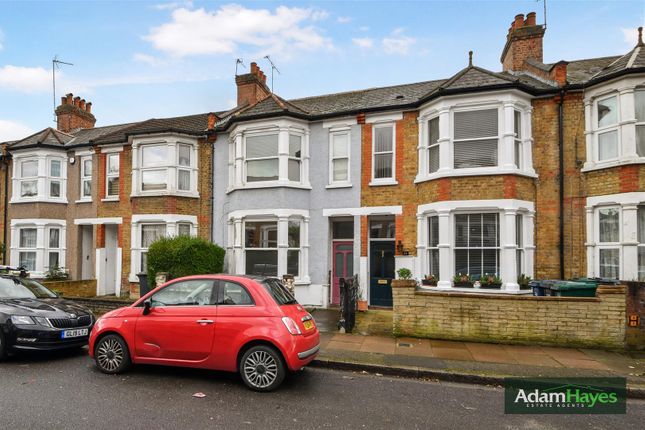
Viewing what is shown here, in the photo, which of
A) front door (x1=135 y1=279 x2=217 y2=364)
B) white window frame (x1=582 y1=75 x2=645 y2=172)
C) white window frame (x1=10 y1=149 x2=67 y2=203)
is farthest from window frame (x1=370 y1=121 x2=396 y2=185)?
white window frame (x1=10 y1=149 x2=67 y2=203)

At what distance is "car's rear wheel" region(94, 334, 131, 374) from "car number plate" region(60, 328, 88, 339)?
115cm

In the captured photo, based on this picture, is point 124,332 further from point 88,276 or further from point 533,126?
point 88,276

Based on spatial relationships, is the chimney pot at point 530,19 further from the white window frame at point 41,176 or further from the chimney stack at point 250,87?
the white window frame at point 41,176

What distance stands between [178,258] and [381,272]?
621cm

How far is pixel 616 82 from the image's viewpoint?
364 inches

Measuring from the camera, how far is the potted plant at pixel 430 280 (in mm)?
10224

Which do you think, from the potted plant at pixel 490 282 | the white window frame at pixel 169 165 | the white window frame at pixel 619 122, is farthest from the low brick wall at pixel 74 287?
the white window frame at pixel 619 122

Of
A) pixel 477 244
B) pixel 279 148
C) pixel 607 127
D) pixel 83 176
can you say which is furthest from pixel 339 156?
pixel 83 176

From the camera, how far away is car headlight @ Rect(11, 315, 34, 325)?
6.34 metres

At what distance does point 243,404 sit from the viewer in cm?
470

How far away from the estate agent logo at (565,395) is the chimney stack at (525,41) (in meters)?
10.9

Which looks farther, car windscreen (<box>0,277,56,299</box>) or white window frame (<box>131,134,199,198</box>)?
white window frame (<box>131,134,199,198</box>)

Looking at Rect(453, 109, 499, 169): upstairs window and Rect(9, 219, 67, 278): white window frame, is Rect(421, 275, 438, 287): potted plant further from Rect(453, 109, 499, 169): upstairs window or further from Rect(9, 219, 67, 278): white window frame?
Rect(9, 219, 67, 278): white window frame

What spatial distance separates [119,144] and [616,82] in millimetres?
15917
